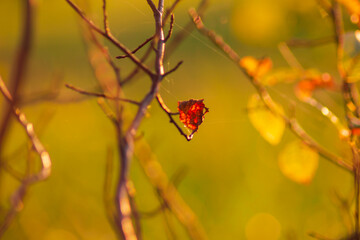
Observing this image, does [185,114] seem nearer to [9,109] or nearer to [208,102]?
[9,109]

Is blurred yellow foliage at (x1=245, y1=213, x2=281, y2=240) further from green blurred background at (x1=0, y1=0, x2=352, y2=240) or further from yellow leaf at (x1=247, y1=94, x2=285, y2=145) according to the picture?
yellow leaf at (x1=247, y1=94, x2=285, y2=145)

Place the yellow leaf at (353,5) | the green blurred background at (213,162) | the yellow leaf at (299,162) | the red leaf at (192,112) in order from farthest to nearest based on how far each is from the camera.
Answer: the green blurred background at (213,162) → the yellow leaf at (299,162) → the yellow leaf at (353,5) → the red leaf at (192,112)

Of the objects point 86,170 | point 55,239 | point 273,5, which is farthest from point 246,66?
point 86,170

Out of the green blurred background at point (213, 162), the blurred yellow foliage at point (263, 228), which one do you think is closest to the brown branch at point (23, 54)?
the green blurred background at point (213, 162)

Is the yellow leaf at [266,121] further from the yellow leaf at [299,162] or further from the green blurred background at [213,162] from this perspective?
the green blurred background at [213,162]

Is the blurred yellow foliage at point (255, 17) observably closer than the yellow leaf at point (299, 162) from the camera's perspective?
No

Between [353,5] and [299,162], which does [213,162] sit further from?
→ [353,5]
